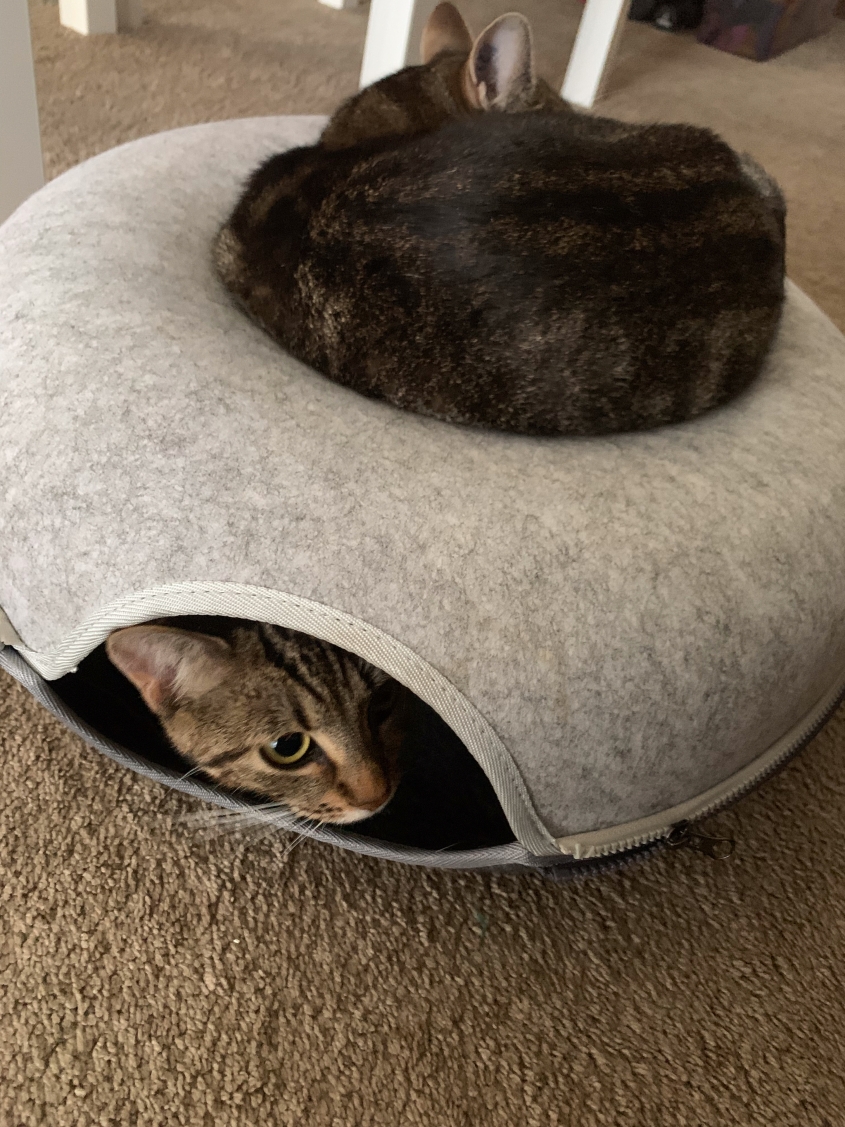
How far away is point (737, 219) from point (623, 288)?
7.6 inches

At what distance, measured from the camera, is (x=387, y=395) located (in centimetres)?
86

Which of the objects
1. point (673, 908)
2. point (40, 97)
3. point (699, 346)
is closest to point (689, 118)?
point (40, 97)

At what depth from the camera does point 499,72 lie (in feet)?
3.95

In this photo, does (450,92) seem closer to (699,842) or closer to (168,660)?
(168,660)

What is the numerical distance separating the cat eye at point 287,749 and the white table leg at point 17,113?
108 cm

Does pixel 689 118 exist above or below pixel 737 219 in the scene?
below

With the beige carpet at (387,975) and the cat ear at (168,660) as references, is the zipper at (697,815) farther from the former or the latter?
the cat ear at (168,660)

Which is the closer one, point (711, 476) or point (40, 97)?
point (711, 476)

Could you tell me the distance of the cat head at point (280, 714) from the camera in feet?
2.51

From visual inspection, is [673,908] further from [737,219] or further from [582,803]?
[737,219]

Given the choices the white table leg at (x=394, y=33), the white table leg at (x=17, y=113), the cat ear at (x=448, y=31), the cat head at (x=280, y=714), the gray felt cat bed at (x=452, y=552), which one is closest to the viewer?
the gray felt cat bed at (x=452, y=552)

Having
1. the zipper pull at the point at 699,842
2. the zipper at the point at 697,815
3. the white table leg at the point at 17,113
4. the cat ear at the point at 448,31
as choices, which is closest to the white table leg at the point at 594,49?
the cat ear at the point at 448,31

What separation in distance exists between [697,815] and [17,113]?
136 centimetres

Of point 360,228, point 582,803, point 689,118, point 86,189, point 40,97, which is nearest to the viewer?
point 582,803
